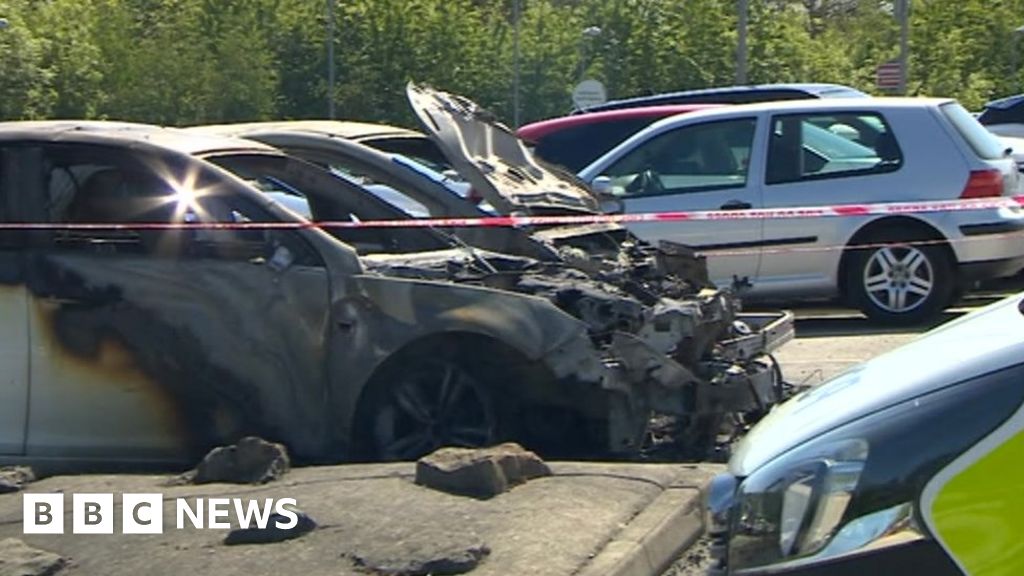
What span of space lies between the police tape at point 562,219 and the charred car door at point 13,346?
136mm

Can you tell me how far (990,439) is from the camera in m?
3.47

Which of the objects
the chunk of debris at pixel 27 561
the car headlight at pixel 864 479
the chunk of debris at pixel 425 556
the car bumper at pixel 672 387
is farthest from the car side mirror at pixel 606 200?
the car headlight at pixel 864 479

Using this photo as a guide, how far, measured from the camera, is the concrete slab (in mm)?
5738

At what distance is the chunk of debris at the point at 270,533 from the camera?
19.6 feet

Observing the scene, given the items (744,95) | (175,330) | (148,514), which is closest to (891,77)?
(744,95)

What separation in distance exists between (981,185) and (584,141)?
3807mm

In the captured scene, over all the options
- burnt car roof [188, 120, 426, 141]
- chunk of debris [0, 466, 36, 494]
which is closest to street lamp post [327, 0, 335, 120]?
burnt car roof [188, 120, 426, 141]

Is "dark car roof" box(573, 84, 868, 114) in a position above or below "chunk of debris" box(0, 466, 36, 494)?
above

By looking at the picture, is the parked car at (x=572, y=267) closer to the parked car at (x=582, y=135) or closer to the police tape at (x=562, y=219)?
the police tape at (x=562, y=219)

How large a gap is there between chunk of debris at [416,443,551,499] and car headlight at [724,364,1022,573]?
257cm

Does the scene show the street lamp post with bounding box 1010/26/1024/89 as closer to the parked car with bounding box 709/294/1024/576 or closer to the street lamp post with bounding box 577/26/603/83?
the street lamp post with bounding box 577/26/603/83

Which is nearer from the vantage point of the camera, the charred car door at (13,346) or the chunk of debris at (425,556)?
the chunk of debris at (425,556)

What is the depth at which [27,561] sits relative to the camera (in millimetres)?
5781

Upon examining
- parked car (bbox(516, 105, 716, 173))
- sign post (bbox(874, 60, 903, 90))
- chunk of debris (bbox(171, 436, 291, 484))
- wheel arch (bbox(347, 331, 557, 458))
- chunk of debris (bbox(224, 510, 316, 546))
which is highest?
sign post (bbox(874, 60, 903, 90))
